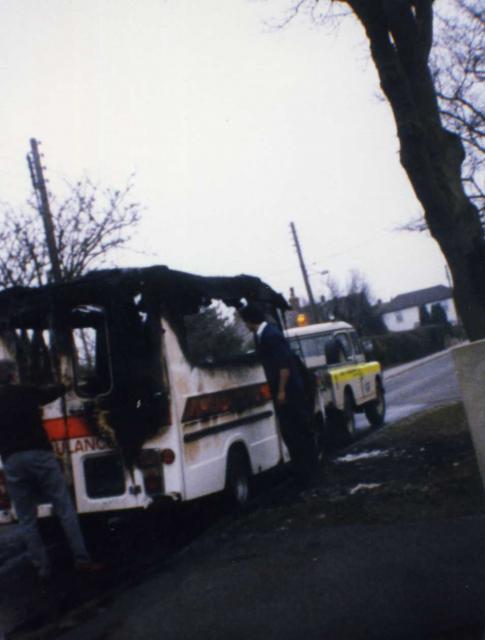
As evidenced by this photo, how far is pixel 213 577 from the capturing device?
5.39 m

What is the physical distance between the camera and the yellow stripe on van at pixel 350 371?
470 inches

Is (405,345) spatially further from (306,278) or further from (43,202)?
(43,202)

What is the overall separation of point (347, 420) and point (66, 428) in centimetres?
662

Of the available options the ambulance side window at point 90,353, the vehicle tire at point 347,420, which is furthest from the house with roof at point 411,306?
the ambulance side window at point 90,353

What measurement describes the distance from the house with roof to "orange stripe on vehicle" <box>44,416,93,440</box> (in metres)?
108

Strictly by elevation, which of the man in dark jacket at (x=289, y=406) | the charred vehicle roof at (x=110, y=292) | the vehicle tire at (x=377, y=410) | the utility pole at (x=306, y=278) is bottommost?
the vehicle tire at (x=377, y=410)

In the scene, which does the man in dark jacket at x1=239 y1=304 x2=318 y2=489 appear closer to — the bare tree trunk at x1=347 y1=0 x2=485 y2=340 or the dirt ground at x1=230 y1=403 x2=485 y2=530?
the dirt ground at x1=230 y1=403 x2=485 y2=530

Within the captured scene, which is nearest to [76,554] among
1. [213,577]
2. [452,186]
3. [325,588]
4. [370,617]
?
[213,577]

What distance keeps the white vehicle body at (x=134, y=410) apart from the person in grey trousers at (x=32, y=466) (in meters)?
0.38

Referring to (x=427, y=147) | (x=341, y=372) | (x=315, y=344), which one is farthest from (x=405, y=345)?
(x=427, y=147)

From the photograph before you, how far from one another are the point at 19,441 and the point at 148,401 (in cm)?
119

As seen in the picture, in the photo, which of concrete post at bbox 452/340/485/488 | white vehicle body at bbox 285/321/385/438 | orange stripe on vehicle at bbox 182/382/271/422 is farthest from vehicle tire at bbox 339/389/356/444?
concrete post at bbox 452/340/485/488

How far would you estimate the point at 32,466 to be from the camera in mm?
6453

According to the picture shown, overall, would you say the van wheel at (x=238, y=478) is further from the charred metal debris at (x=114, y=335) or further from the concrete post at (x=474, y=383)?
the concrete post at (x=474, y=383)
